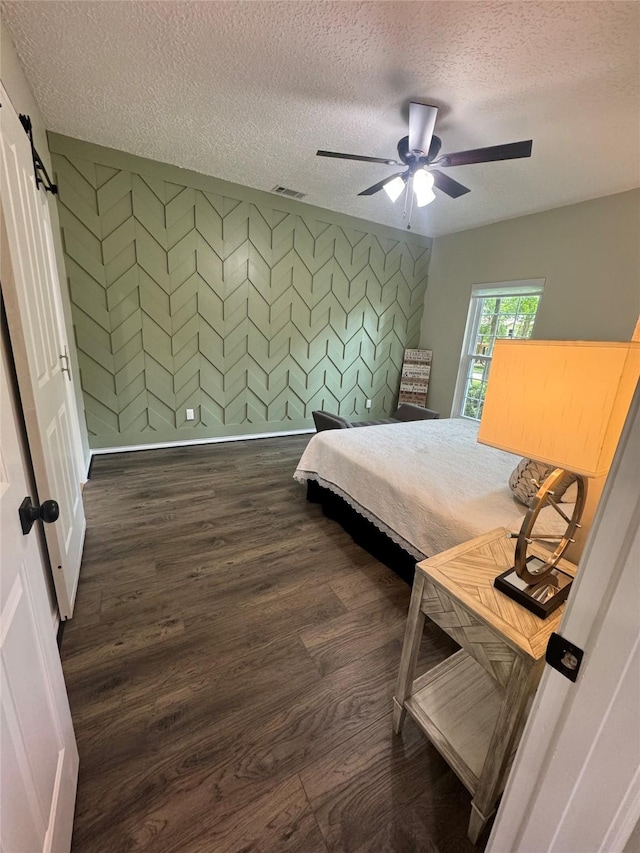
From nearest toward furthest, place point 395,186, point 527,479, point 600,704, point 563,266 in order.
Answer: point 600,704 < point 527,479 < point 395,186 < point 563,266

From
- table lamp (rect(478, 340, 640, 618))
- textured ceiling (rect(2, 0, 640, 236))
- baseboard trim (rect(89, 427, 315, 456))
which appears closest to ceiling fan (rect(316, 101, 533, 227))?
textured ceiling (rect(2, 0, 640, 236))

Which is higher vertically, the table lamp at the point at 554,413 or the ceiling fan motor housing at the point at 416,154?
the ceiling fan motor housing at the point at 416,154

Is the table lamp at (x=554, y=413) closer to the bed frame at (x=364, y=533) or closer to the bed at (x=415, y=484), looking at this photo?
the bed at (x=415, y=484)

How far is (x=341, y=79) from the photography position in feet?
6.57

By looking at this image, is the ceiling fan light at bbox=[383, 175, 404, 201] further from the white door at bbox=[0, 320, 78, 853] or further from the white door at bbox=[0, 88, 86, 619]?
the white door at bbox=[0, 320, 78, 853]

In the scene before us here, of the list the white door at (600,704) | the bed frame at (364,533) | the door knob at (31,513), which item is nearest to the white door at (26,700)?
the door knob at (31,513)

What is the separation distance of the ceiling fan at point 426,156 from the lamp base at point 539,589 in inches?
83.4

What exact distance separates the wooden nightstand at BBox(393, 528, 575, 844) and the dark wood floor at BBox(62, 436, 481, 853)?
17cm

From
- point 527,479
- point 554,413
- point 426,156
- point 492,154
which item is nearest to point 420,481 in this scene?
point 527,479

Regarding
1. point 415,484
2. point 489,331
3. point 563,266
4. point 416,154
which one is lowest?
point 415,484

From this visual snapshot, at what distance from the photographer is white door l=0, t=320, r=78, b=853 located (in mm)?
641

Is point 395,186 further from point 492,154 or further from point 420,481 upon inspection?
point 420,481

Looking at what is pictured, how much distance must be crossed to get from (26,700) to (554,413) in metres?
1.36

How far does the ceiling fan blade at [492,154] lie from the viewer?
6.11 feet
